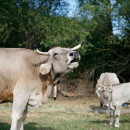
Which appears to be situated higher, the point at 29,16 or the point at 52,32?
the point at 29,16

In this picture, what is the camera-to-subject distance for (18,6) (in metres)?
14.3

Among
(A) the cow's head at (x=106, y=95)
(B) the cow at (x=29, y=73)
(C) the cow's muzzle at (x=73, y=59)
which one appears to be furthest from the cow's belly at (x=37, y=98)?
(A) the cow's head at (x=106, y=95)

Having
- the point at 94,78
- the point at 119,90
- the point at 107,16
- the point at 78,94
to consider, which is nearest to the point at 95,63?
the point at 94,78

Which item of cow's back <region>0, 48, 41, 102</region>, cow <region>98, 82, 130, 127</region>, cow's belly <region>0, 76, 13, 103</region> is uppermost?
cow's back <region>0, 48, 41, 102</region>

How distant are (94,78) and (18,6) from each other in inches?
301

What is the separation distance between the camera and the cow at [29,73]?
4523 millimetres

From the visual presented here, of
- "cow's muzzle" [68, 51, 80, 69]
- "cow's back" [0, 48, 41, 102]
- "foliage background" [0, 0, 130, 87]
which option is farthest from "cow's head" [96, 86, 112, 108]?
"cow's back" [0, 48, 41, 102]

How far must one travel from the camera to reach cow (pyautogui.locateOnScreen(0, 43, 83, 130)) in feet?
14.8

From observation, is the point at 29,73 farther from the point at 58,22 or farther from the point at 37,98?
the point at 58,22

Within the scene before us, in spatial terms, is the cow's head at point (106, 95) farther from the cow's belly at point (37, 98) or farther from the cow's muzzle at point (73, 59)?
the cow's muzzle at point (73, 59)

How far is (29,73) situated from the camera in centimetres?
470

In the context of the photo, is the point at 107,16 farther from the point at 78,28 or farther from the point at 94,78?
the point at 94,78

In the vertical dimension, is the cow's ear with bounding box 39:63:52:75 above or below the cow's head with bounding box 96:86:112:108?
above

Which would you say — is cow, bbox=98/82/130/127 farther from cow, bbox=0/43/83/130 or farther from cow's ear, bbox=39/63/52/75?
cow's ear, bbox=39/63/52/75
